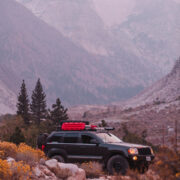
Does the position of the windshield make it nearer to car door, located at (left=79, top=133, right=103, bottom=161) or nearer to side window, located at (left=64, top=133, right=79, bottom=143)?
car door, located at (left=79, top=133, right=103, bottom=161)

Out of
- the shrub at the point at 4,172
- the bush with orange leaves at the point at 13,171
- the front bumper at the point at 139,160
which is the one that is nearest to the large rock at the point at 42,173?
the bush with orange leaves at the point at 13,171

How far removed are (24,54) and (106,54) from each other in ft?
171

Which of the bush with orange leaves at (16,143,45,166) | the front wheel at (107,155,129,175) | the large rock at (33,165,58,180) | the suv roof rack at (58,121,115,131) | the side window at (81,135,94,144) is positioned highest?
the suv roof rack at (58,121,115,131)

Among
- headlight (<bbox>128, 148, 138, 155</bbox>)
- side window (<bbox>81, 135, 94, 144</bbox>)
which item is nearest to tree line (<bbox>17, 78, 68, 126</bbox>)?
side window (<bbox>81, 135, 94, 144</bbox>)

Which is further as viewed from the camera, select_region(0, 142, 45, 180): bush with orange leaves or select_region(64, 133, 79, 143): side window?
select_region(64, 133, 79, 143): side window

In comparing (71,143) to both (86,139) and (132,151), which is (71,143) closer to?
(86,139)

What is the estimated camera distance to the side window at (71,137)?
1448 centimetres

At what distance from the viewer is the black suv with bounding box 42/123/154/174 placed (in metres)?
13.2

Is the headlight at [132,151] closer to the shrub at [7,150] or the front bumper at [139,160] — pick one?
the front bumper at [139,160]

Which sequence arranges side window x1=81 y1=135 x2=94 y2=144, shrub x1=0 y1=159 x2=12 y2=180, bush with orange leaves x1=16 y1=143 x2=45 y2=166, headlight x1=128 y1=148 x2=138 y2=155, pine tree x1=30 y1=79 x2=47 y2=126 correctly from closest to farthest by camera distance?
shrub x1=0 y1=159 x2=12 y2=180 < bush with orange leaves x1=16 y1=143 x2=45 y2=166 < headlight x1=128 y1=148 x2=138 y2=155 < side window x1=81 y1=135 x2=94 y2=144 < pine tree x1=30 y1=79 x2=47 y2=126

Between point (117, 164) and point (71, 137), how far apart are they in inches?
92.8

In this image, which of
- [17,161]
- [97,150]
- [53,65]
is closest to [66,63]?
[53,65]

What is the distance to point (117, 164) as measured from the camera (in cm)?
1323

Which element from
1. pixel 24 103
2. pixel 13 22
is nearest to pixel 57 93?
pixel 13 22
